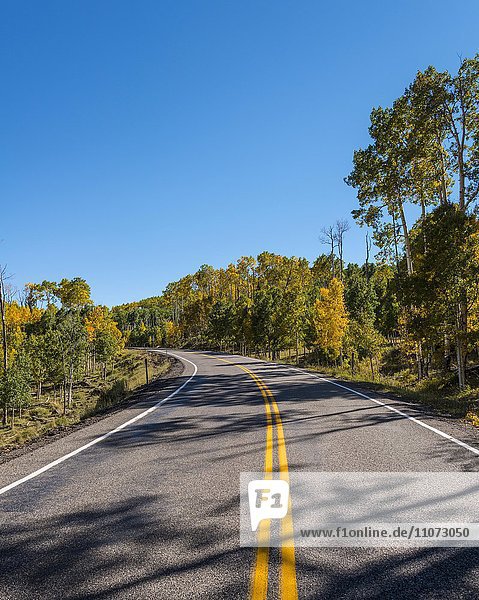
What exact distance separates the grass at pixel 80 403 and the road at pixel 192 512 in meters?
2.01

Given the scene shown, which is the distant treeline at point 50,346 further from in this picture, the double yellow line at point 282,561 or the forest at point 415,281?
the double yellow line at point 282,561

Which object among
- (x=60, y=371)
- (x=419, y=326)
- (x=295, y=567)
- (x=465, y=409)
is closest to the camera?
(x=295, y=567)

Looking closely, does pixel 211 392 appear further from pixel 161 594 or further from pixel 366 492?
pixel 161 594

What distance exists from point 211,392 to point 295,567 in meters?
12.2

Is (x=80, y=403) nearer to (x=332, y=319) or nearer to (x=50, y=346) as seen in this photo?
(x=50, y=346)

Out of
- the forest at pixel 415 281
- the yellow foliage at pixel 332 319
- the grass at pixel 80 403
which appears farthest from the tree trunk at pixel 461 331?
the yellow foliage at pixel 332 319

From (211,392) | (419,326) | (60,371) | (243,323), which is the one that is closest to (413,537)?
(211,392)

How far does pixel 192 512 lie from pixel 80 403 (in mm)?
42938

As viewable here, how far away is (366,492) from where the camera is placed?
15.7 ft

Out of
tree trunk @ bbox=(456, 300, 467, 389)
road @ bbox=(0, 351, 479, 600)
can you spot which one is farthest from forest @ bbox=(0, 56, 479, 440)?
road @ bbox=(0, 351, 479, 600)

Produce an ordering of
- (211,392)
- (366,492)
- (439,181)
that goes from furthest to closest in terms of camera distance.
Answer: (439,181) < (211,392) < (366,492)

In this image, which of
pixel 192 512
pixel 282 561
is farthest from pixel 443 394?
pixel 282 561

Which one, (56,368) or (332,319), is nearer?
(332,319)

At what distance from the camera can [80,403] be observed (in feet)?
142
